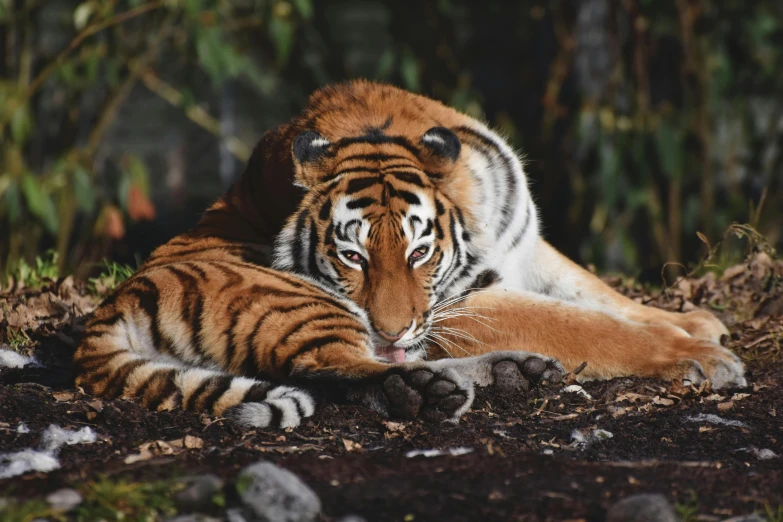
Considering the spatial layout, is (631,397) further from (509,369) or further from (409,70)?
(409,70)

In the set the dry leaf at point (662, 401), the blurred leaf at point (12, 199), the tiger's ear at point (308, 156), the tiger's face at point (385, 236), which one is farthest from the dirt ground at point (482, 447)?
the blurred leaf at point (12, 199)

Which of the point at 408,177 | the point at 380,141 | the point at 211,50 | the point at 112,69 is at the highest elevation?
the point at 211,50

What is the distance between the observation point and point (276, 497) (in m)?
2.03

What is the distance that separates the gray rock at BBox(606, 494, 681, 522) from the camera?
1.96 meters

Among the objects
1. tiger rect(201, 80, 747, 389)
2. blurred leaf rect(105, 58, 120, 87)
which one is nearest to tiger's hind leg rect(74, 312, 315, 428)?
tiger rect(201, 80, 747, 389)

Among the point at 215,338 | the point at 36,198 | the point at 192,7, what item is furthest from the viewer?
the point at 192,7

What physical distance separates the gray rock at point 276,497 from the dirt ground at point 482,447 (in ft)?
0.16

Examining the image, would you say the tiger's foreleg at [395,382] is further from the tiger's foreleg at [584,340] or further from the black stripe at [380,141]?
the black stripe at [380,141]

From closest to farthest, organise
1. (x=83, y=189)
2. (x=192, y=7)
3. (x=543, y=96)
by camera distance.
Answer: (x=192, y=7), (x=83, y=189), (x=543, y=96)

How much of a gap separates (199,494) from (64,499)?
27cm

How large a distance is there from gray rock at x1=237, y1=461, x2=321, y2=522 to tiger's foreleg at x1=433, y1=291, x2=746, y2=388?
1.45m

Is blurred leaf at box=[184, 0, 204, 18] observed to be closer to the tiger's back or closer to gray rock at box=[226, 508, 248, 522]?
the tiger's back

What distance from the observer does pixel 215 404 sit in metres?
2.85

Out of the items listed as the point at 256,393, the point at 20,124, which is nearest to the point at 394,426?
the point at 256,393
